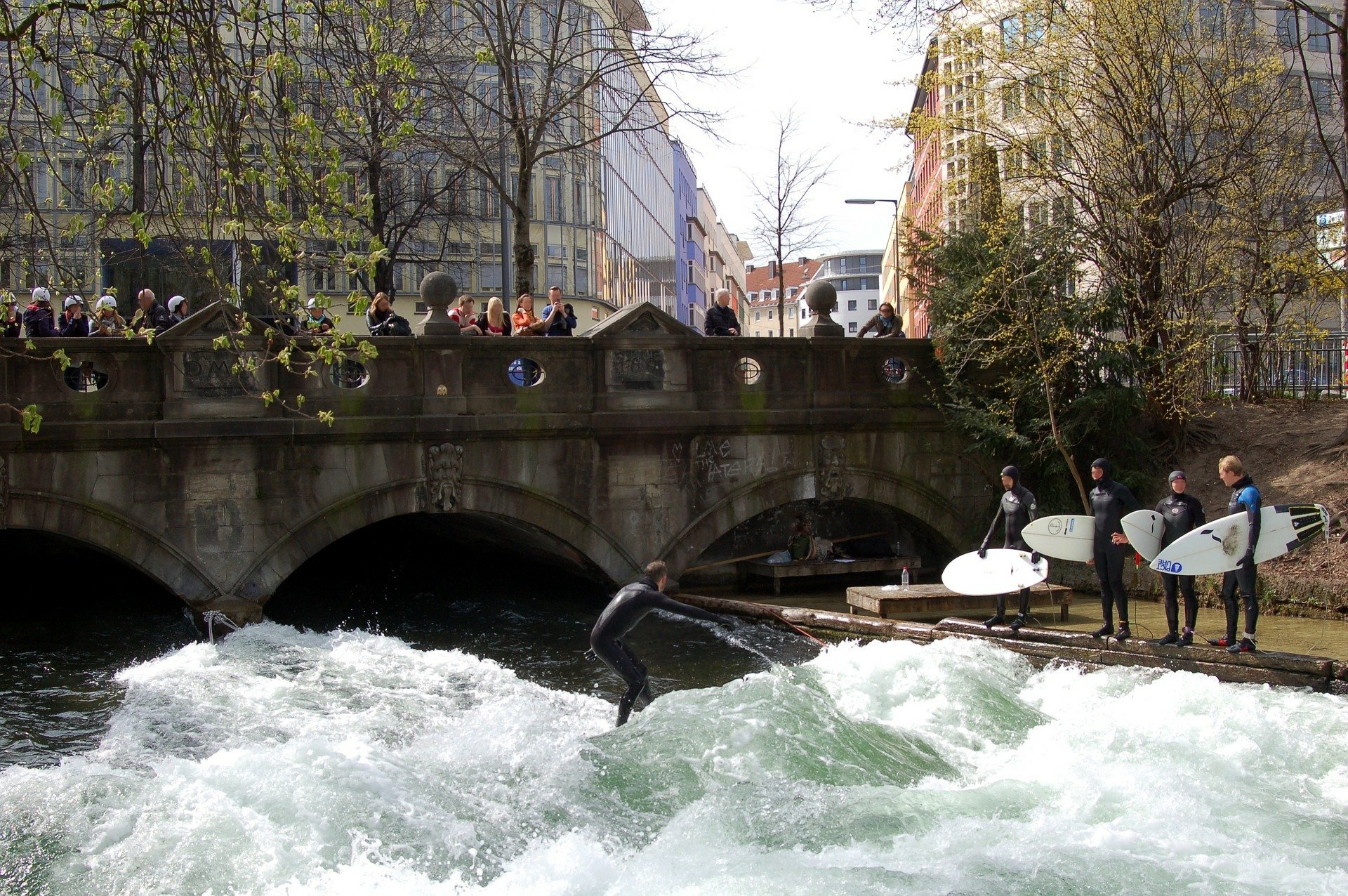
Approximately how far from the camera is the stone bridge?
45.5ft

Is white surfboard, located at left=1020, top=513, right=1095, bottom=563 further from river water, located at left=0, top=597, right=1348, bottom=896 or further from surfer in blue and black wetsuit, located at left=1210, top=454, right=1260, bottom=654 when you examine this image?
surfer in blue and black wetsuit, located at left=1210, top=454, right=1260, bottom=654

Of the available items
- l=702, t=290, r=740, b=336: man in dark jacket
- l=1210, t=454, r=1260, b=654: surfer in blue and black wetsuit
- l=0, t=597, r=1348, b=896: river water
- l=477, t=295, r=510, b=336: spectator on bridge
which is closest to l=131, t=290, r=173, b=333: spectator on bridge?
l=477, t=295, r=510, b=336: spectator on bridge

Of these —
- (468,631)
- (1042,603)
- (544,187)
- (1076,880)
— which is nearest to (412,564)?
(468,631)

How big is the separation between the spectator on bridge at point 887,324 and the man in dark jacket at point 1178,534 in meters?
6.22

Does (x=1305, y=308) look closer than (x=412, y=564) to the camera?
Yes

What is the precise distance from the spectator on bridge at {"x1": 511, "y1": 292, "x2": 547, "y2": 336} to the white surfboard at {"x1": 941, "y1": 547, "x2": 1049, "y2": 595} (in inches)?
227

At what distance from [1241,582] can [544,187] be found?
2887 cm

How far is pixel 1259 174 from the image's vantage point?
17.5 m

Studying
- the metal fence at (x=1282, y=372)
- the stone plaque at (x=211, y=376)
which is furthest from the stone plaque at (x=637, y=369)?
the metal fence at (x=1282, y=372)

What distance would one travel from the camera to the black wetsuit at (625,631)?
10.1 meters

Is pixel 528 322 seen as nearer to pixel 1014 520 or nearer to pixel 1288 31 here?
pixel 1014 520

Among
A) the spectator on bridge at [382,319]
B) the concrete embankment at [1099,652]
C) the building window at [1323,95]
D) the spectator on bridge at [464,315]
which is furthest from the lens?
the building window at [1323,95]

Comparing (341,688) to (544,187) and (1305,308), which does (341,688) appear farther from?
(544,187)

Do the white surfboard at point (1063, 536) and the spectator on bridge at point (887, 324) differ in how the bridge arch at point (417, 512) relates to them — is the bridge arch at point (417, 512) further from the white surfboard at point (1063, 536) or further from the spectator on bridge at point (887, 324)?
the white surfboard at point (1063, 536)
